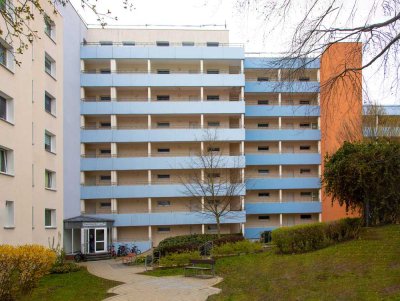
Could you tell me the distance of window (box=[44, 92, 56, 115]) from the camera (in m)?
29.9

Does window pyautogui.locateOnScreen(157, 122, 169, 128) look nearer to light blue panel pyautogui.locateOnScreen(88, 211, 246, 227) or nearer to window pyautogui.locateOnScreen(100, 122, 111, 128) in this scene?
window pyautogui.locateOnScreen(100, 122, 111, 128)

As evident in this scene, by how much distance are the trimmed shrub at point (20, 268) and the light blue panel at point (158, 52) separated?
3275 centimetres

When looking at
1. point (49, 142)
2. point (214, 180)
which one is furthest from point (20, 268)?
point (214, 180)

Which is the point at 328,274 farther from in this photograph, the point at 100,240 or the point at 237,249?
the point at 100,240

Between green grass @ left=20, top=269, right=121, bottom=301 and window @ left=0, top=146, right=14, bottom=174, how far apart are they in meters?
5.24

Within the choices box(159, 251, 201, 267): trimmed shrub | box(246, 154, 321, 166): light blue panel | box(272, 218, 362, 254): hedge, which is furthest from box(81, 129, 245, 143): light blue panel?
box(272, 218, 362, 254): hedge

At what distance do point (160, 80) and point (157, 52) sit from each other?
2.79 meters

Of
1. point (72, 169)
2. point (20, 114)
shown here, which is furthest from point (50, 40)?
point (72, 169)

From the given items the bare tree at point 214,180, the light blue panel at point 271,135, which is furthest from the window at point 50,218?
the light blue panel at point 271,135

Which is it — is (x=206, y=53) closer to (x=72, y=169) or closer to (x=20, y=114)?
(x=72, y=169)

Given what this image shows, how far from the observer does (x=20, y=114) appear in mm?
23828

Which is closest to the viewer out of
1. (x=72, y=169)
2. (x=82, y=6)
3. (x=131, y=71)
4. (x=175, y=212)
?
(x=82, y=6)

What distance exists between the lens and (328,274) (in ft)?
45.1

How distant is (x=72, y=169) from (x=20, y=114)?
669 inches
